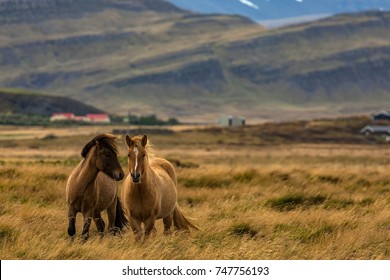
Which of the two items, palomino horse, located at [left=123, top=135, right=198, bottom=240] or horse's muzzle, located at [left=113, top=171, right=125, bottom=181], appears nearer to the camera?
palomino horse, located at [left=123, top=135, right=198, bottom=240]

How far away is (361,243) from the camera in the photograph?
13586mm

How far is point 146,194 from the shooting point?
535 inches

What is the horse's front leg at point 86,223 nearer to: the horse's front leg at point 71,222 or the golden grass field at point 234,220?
the horse's front leg at point 71,222

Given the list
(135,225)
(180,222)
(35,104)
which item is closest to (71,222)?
(135,225)

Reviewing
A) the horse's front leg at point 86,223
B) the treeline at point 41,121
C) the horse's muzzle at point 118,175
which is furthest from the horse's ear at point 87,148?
the treeline at point 41,121

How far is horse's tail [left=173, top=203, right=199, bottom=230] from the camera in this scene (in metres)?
15.0

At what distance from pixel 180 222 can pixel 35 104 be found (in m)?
155

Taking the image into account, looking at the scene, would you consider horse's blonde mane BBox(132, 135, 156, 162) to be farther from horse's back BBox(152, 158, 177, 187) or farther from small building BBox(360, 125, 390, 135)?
small building BBox(360, 125, 390, 135)

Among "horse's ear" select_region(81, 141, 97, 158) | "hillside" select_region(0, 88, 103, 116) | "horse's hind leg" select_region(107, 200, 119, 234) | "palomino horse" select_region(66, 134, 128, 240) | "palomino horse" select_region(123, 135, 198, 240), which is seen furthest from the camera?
"hillside" select_region(0, 88, 103, 116)

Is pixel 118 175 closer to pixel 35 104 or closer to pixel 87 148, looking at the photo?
pixel 87 148

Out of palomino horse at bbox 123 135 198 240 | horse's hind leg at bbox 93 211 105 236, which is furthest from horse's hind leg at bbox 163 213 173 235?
horse's hind leg at bbox 93 211 105 236

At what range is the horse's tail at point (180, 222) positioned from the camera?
49.2 feet

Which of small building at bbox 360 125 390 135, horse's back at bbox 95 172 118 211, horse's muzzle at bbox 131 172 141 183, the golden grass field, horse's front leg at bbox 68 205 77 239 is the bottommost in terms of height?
small building at bbox 360 125 390 135

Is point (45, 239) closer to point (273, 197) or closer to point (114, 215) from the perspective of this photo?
point (114, 215)
